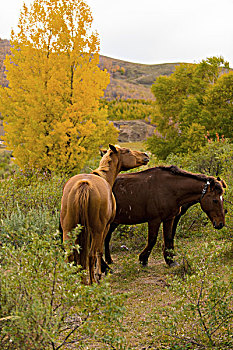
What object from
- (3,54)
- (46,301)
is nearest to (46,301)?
(46,301)

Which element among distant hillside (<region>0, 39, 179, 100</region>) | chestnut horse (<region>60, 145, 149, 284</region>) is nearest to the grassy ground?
chestnut horse (<region>60, 145, 149, 284</region>)

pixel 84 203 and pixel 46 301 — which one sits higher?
pixel 84 203

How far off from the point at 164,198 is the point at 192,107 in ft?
48.7

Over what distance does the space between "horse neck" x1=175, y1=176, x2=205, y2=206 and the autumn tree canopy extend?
12.1 m

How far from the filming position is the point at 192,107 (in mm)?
19875

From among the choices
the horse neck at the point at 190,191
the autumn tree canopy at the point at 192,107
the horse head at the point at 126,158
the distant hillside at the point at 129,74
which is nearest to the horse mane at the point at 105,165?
the horse head at the point at 126,158

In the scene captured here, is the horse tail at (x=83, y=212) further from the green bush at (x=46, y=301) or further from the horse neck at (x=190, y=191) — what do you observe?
the horse neck at (x=190, y=191)

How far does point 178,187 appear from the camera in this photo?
20.2 ft

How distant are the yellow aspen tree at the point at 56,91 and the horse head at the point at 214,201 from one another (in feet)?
21.0

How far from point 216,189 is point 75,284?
3.81m

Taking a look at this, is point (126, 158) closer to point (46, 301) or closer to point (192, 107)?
point (46, 301)

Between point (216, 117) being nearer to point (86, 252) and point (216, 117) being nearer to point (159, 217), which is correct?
point (159, 217)

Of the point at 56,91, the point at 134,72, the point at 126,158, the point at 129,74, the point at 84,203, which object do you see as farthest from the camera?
the point at 134,72

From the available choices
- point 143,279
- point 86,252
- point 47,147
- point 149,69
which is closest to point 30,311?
point 86,252
